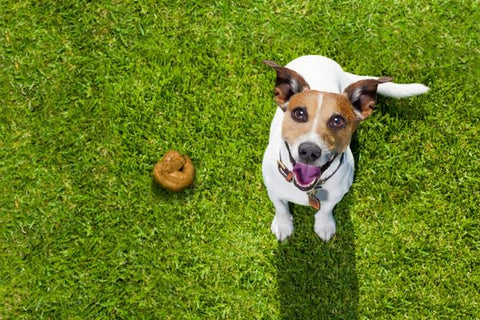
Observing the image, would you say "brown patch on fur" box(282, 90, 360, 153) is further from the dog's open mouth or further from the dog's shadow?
the dog's shadow

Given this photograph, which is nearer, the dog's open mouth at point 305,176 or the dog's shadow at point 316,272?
the dog's open mouth at point 305,176

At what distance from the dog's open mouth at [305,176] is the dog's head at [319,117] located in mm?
90

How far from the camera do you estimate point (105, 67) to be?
5.72 m

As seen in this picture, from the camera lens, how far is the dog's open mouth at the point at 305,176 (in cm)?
381

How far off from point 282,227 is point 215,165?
3.23ft

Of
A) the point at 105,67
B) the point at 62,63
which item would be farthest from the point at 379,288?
the point at 62,63

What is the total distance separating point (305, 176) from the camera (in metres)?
3.82

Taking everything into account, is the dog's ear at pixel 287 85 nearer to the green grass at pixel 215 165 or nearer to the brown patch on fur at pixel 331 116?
the brown patch on fur at pixel 331 116

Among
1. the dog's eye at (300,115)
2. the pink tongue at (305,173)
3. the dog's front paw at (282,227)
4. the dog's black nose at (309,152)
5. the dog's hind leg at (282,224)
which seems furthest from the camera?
the dog's front paw at (282,227)

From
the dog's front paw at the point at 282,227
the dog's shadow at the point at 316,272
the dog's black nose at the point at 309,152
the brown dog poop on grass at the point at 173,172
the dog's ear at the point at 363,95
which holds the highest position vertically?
the dog's ear at the point at 363,95

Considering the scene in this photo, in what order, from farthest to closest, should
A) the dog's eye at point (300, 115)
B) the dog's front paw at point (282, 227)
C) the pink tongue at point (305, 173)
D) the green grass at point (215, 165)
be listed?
the green grass at point (215, 165) < the dog's front paw at point (282, 227) < the pink tongue at point (305, 173) < the dog's eye at point (300, 115)

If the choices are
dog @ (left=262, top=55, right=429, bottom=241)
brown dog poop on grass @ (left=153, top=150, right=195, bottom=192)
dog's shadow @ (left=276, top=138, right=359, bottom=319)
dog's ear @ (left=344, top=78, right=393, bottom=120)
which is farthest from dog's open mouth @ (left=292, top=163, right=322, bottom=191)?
brown dog poop on grass @ (left=153, top=150, right=195, bottom=192)

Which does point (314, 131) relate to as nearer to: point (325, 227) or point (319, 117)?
point (319, 117)

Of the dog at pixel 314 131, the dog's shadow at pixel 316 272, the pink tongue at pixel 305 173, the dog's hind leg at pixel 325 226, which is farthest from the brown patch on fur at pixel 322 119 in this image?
the dog's shadow at pixel 316 272
